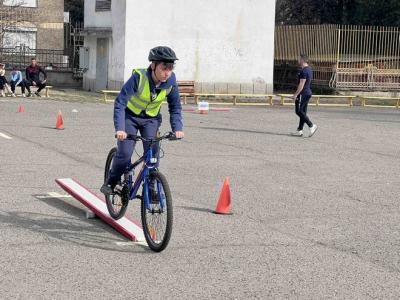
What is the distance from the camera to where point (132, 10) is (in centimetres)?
3300

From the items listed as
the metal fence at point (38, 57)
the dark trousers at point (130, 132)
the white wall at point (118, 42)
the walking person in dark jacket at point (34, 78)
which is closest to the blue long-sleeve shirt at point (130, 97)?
the dark trousers at point (130, 132)

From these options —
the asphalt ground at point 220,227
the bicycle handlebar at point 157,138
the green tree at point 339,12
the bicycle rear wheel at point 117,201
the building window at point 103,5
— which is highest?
the green tree at point 339,12

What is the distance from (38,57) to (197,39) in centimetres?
1640

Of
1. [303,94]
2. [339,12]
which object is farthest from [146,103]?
[339,12]

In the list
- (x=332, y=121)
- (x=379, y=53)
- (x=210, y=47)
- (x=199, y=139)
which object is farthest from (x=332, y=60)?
(x=199, y=139)

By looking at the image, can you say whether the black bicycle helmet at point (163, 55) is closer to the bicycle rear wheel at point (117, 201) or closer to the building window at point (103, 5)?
the bicycle rear wheel at point (117, 201)

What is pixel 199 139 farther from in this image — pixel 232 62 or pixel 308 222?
pixel 232 62

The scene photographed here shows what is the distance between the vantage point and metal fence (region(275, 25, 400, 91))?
36.1 meters

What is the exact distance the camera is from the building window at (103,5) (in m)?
35.3

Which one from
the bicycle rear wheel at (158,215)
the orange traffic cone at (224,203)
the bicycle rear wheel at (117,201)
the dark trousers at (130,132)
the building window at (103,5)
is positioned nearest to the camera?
the bicycle rear wheel at (158,215)

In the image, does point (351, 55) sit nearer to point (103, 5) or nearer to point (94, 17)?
point (103, 5)

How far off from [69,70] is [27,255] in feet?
119

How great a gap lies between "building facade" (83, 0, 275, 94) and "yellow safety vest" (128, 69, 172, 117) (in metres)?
25.4

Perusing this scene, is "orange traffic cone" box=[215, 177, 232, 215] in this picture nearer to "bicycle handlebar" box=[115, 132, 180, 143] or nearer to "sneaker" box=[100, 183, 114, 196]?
"sneaker" box=[100, 183, 114, 196]
